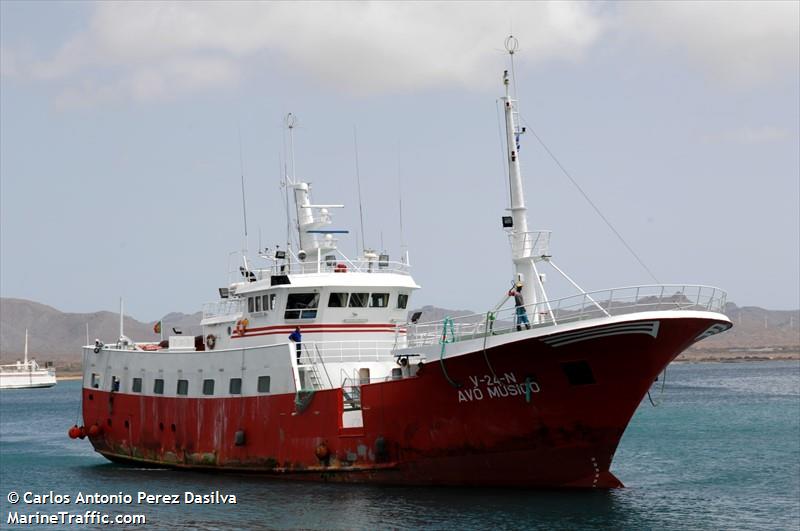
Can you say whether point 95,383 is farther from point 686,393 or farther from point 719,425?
point 686,393

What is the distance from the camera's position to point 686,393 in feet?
272

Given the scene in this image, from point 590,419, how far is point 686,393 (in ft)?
200

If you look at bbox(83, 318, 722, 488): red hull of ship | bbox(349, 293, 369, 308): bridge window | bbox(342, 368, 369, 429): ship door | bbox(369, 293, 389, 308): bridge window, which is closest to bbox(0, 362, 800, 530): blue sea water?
bbox(83, 318, 722, 488): red hull of ship

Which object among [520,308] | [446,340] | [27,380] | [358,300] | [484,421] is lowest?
[484,421]

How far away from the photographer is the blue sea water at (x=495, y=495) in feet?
78.8

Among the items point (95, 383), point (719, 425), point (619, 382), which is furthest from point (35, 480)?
point (719, 425)

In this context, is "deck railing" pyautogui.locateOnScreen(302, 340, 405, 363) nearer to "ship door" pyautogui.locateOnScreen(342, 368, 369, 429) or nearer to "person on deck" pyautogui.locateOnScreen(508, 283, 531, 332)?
"ship door" pyautogui.locateOnScreen(342, 368, 369, 429)

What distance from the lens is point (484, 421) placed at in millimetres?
26141

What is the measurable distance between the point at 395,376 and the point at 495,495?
4.60 metres

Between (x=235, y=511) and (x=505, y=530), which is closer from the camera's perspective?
(x=505, y=530)

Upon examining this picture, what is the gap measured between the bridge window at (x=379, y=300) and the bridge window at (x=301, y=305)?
173cm

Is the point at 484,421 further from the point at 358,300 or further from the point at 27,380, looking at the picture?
the point at 27,380

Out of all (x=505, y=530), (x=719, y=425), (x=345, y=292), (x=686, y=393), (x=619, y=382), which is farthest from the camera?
(x=686, y=393)

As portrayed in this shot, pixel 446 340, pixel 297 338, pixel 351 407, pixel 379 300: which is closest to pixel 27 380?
pixel 379 300
